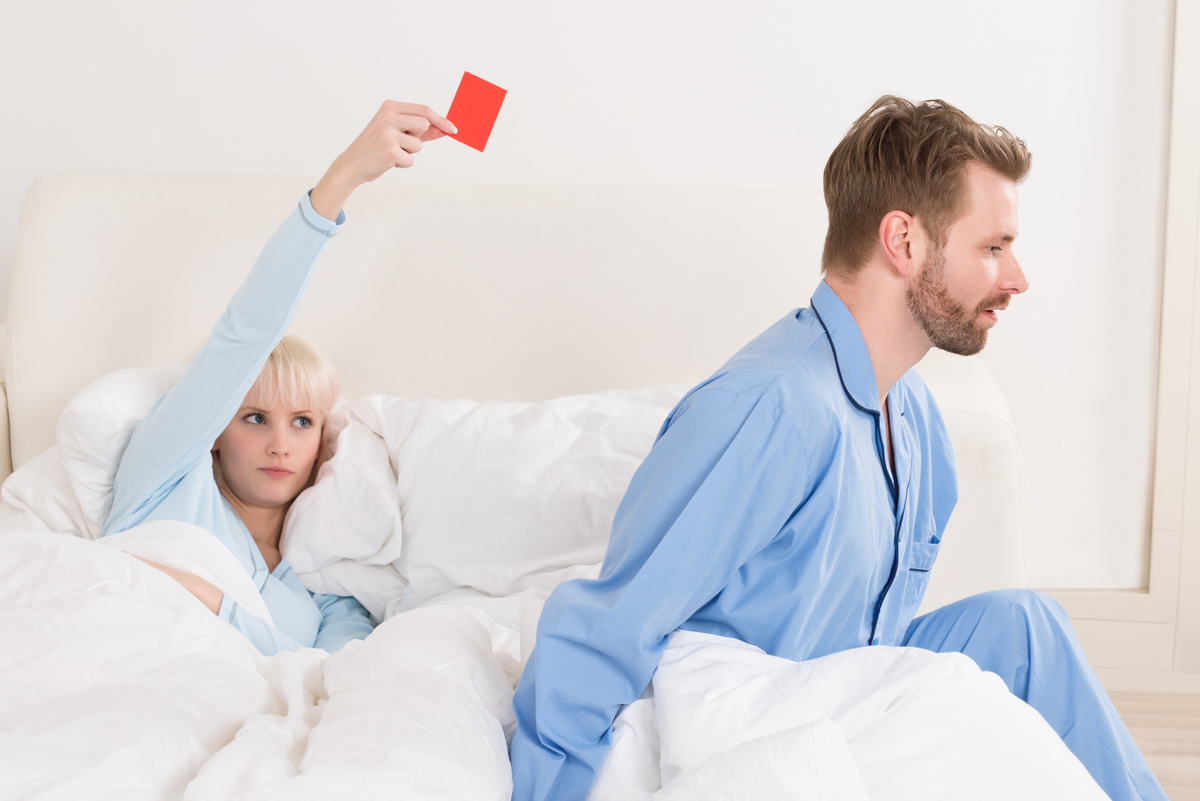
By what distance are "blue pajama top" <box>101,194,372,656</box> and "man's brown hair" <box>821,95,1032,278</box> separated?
72cm

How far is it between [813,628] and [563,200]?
39.9 inches

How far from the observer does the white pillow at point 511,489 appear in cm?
146

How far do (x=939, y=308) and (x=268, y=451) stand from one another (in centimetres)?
103

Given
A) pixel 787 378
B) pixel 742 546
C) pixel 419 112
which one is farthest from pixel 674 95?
pixel 742 546

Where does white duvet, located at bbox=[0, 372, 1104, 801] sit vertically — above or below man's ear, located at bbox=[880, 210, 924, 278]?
below

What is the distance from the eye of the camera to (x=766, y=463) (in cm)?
95

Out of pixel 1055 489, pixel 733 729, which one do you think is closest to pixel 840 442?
pixel 733 729

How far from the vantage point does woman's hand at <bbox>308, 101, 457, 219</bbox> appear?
1.33 meters

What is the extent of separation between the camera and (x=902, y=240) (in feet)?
3.60

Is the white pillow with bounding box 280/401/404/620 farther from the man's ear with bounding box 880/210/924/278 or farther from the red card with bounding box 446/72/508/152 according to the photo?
the man's ear with bounding box 880/210/924/278

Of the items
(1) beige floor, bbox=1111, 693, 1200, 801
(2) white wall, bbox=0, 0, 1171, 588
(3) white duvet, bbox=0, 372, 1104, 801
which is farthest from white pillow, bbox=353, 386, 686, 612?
(1) beige floor, bbox=1111, 693, 1200, 801

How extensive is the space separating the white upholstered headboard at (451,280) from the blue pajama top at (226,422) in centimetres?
32

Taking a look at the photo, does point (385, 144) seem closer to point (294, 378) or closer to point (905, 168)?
point (294, 378)

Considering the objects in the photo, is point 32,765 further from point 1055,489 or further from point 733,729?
point 1055,489
